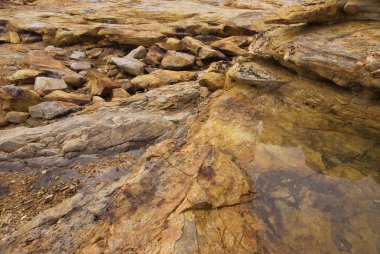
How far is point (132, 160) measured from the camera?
17.6 feet

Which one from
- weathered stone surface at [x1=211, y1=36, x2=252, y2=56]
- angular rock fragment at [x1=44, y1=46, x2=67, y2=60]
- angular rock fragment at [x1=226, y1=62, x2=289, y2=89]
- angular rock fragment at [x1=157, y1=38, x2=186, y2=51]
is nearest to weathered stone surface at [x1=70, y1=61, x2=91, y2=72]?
angular rock fragment at [x1=44, y1=46, x2=67, y2=60]

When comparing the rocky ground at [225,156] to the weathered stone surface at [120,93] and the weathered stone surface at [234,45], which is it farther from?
the weathered stone surface at [234,45]

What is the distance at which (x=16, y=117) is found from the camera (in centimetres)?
709

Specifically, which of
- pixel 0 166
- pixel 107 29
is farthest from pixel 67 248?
pixel 107 29

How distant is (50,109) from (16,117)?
30.2 inches

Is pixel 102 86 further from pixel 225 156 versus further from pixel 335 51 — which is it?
pixel 335 51

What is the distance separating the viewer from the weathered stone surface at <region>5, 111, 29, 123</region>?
23.2 ft

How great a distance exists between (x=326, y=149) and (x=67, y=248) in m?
3.43

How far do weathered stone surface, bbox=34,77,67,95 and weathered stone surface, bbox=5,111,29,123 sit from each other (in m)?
1.18

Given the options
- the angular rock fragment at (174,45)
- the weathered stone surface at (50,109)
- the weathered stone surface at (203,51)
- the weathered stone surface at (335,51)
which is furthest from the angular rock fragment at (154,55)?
the weathered stone surface at (335,51)

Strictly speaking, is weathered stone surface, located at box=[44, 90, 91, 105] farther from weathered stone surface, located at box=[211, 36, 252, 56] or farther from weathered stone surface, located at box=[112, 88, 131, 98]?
weathered stone surface, located at box=[211, 36, 252, 56]

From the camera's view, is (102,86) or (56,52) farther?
(56,52)

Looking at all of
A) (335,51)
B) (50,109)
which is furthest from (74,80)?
(335,51)

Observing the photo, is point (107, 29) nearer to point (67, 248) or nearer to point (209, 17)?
point (209, 17)
